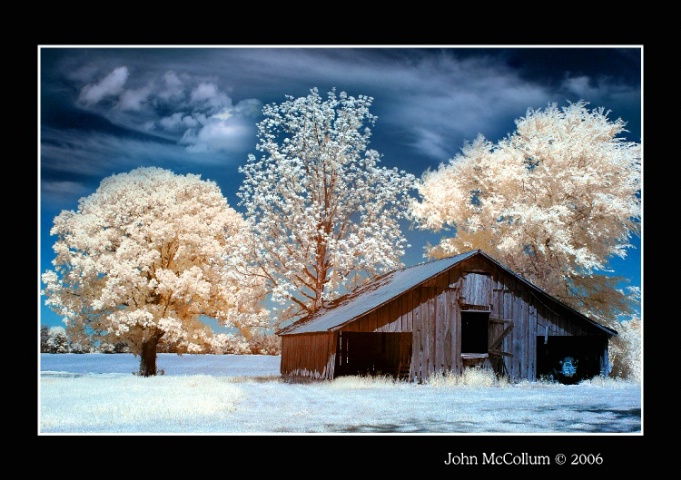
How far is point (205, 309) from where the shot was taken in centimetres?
3253

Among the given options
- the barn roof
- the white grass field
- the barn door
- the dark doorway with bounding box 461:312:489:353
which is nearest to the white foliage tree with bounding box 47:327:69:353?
the white grass field

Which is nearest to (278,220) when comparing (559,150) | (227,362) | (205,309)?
(205,309)

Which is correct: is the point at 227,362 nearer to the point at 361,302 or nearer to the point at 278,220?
the point at 278,220

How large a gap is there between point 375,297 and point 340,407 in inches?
326

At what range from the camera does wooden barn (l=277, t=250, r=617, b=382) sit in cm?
2542

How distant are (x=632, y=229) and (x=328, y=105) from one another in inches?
543

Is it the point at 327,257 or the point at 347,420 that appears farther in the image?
the point at 327,257

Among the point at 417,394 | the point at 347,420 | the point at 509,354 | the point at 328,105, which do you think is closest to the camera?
the point at 347,420

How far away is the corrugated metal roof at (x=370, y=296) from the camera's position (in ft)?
82.0

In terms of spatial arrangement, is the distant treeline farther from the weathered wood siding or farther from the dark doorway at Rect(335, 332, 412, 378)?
the dark doorway at Rect(335, 332, 412, 378)

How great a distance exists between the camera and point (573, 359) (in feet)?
92.8

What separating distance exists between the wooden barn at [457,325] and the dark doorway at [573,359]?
36 mm

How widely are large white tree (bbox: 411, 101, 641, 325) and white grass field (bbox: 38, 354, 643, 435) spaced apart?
7.13m

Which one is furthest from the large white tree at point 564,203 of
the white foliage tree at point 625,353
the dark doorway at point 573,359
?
the dark doorway at point 573,359
